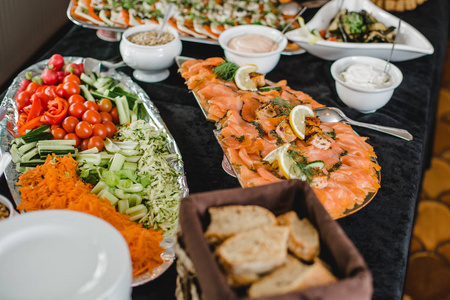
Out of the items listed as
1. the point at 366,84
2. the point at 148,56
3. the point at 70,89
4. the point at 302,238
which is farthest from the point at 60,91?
the point at 366,84

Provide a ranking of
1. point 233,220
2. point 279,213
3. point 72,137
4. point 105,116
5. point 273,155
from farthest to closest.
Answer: point 105,116
point 72,137
point 273,155
point 279,213
point 233,220

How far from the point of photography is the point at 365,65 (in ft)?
6.08

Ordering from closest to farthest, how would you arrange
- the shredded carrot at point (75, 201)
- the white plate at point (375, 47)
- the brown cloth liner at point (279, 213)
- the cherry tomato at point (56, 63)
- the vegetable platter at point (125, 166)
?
the brown cloth liner at point (279, 213) → the shredded carrot at point (75, 201) → the vegetable platter at point (125, 166) → the cherry tomato at point (56, 63) → the white plate at point (375, 47)

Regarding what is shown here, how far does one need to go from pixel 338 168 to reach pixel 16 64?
7.90 feet

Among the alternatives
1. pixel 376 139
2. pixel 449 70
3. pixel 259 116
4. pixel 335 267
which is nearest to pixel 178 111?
pixel 259 116

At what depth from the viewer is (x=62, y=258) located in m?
0.74

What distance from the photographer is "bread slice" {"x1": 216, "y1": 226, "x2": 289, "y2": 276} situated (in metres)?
0.67

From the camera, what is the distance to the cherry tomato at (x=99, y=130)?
1.43 meters

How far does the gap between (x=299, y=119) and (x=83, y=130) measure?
2.57 feet

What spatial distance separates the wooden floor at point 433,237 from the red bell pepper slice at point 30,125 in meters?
1.93

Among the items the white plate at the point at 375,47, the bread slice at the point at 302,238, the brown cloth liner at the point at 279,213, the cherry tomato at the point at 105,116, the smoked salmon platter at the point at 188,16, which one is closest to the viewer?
the brown cloth liner at the point at 279,213

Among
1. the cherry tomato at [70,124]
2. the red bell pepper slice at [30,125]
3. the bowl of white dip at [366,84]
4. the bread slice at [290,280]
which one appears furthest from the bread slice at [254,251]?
the bowl of white dip at [366,84]

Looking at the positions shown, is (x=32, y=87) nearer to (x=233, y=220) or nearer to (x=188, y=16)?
(x=188, y=16)

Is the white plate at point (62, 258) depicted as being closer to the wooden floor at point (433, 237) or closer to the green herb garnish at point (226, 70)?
the green herb garnish at point (226, 70)
